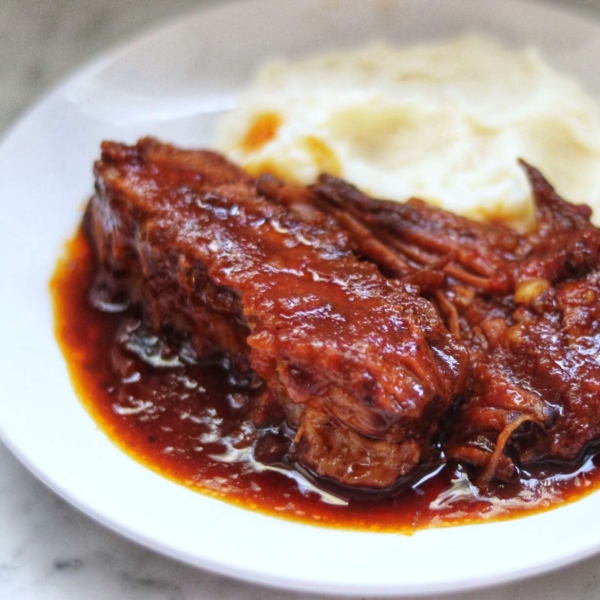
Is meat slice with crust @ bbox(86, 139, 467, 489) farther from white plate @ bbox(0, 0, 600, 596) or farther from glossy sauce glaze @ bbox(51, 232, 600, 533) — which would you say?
white plate @ bbox(0, 0, 600, 596)

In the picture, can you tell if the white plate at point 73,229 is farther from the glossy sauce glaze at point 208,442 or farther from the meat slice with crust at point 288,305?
the meat slice with crust at point 288,305

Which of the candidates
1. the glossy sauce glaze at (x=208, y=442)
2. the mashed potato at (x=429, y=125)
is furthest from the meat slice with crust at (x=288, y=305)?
the mashed potato at (x=429, y=125)

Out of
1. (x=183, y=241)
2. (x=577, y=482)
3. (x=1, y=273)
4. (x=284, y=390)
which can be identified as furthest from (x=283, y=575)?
(x=1, y=273)

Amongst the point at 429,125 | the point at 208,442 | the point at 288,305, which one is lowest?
the point at 208,442

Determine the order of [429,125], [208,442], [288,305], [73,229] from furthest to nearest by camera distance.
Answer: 1. [429,125]
2. [73,229]
3. [208,442]
4. [288,305]

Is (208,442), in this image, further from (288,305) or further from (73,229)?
(73,229)

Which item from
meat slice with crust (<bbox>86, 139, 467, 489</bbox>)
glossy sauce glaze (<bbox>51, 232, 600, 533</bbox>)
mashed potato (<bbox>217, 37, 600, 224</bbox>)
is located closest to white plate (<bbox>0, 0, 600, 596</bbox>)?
glossy sauce glaze (<bbox>51, 232, 600, 533</bbox>)

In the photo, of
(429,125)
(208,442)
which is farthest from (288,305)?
(429,125)

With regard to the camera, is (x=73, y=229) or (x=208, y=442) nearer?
(x=208, y=442)
